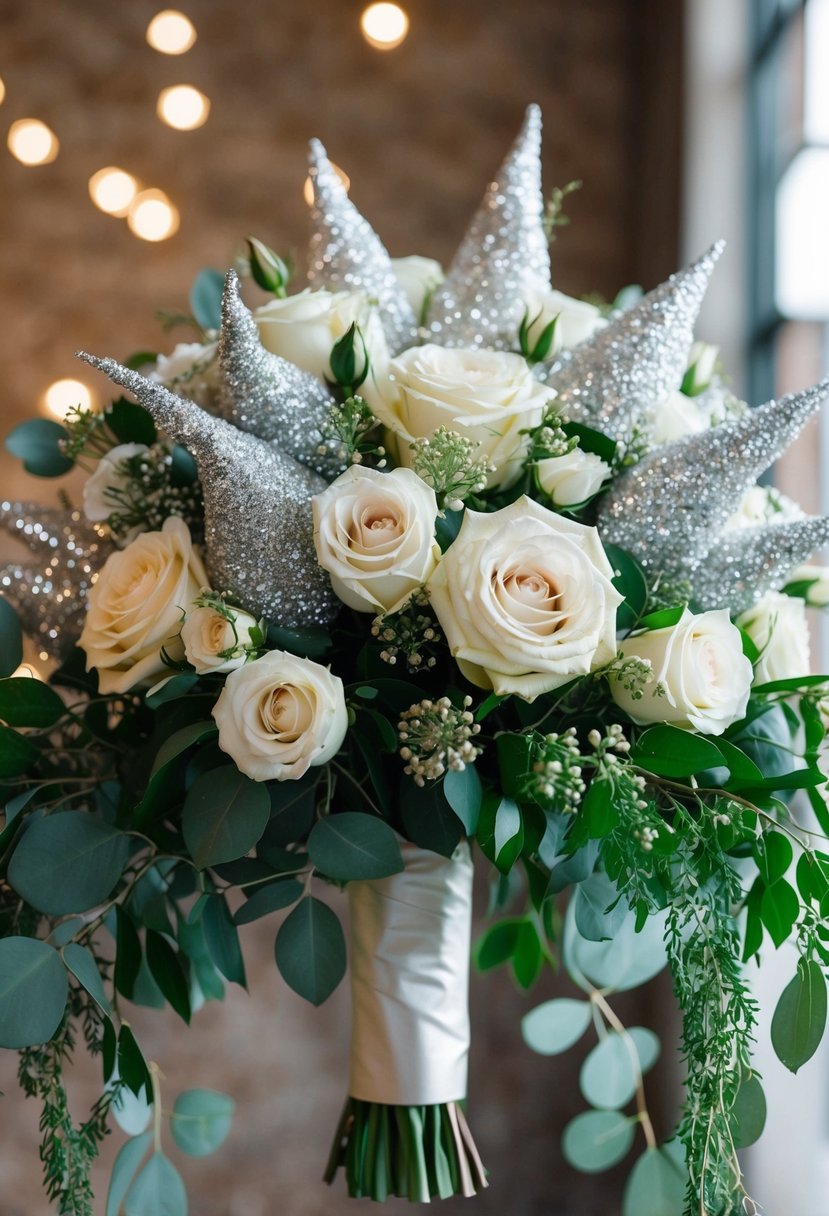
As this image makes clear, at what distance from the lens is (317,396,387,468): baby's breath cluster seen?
724 mm

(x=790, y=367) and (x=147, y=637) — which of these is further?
(x=790, y=367)

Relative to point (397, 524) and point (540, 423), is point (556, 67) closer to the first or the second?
point (540, 423)

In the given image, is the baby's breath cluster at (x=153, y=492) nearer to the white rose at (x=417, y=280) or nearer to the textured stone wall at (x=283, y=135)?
the white rose at (x=417, y=280)

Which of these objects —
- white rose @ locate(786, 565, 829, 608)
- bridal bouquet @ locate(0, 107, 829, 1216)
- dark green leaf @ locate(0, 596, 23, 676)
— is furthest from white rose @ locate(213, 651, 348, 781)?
white rose @ locate(786, 565, 829, 608)

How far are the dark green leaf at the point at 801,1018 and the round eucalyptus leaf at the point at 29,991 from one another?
0.43 metres

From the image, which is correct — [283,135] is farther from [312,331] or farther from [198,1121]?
[198,1121]

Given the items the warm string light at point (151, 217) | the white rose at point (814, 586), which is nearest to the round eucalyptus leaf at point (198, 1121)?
the white rose at point (814, 586)

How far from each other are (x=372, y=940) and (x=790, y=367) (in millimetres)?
1066

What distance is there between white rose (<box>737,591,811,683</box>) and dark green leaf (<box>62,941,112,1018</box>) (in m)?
0.50

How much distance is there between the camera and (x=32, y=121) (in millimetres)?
1911

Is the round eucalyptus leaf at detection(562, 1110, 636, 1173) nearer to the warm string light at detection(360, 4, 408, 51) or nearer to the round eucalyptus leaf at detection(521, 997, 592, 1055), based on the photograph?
the round eucalyptus leaf at detection(521, 997, 592, 1055)

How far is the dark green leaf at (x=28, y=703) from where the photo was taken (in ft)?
2.52

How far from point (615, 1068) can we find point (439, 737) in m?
0.61

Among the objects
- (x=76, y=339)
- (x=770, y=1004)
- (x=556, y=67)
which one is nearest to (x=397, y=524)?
(x=770, y=1004)
